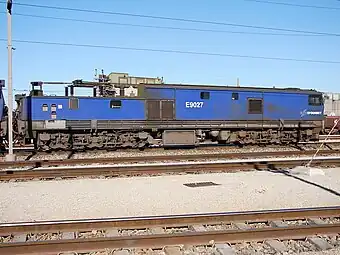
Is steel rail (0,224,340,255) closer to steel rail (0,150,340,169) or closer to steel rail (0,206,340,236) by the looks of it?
steel rail (0,206,340,236)

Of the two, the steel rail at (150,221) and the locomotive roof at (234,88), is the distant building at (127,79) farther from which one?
the steel rail at (150,221)

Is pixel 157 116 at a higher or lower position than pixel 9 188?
higher

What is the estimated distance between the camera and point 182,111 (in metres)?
19.2

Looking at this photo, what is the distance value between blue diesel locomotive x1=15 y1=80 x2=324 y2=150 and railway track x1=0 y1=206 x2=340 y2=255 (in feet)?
39.5

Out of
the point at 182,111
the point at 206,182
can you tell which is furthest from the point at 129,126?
the point at 206,182

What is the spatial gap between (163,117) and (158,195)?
33.5 feet

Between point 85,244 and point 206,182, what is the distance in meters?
5.73

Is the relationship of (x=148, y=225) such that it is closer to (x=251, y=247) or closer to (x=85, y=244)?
(x=85, y=244)

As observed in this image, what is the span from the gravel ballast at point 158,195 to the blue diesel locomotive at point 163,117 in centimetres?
Result: 747

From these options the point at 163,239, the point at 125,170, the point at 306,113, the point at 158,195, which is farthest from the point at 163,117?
A: the point at 163,239

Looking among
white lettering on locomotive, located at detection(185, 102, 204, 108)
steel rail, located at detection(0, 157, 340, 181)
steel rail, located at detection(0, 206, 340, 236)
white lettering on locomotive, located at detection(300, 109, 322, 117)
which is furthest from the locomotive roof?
steel rail, located at detection(0, 206, 340, 236)

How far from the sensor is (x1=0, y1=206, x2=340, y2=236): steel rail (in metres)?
5.98

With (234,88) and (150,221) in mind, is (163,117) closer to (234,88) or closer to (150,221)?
(234,88)

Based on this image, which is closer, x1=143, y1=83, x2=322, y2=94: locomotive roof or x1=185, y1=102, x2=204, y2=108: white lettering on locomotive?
x1=143, y1=83, x2=322, y2=94: locomotive roof
